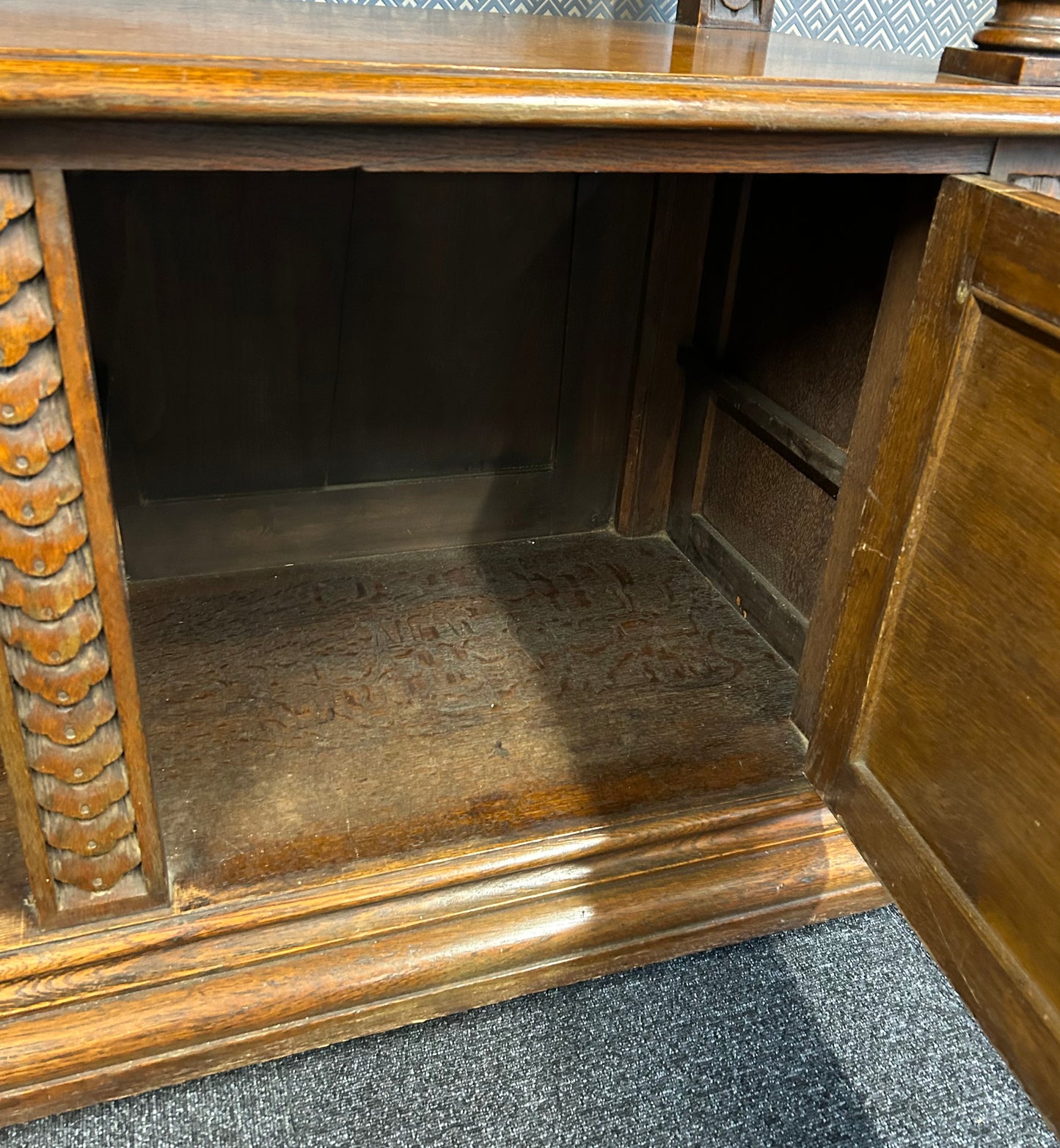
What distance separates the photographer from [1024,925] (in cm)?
75

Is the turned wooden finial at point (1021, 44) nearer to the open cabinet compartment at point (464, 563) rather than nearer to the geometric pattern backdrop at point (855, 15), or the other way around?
the open cabinet compartment at point (464, 563)

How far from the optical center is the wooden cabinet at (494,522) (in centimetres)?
71

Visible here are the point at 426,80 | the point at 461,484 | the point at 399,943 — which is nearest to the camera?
the point at 426,80

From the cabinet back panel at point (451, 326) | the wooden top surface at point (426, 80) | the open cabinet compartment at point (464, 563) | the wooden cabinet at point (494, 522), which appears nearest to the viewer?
the wooden top surface at point (426, 80)

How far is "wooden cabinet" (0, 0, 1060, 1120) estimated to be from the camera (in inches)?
28.0

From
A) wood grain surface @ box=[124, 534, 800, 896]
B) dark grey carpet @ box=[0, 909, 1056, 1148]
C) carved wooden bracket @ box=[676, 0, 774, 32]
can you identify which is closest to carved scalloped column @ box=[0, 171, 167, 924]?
wood grain surface @ box=[124, 534, 800, 896]

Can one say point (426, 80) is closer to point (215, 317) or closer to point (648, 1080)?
point (215, 317)

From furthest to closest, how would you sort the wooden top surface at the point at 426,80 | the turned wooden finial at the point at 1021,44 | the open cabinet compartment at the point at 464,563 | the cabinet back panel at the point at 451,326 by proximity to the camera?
the cabinet back panel at the point at 451,326 < the open cabinet compartment at the point at 464,563 < the turned wooden finial at the point at 1021,44 < the wooden top surface at the point at 426,80

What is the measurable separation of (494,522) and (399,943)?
0.79 m

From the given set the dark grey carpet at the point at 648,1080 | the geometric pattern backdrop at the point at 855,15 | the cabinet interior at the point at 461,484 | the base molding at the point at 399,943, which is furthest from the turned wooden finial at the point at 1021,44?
the dark grey carpet at the point at 648,1080

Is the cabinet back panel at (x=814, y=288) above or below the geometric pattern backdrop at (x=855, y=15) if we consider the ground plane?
below

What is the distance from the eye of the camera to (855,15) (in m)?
1.44

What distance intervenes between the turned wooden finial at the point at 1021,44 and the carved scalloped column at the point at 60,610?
0.76 m

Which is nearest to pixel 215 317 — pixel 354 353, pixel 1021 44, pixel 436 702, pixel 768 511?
pixel 354 353
